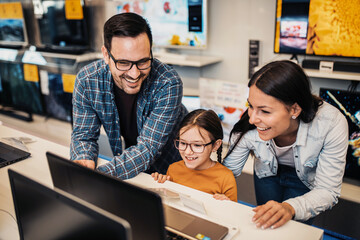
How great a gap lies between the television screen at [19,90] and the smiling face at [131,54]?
2.69m

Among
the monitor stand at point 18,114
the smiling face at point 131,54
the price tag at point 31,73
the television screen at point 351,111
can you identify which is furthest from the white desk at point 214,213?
the monitor stand at point 18,114

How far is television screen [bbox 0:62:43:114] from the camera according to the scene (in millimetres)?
3754

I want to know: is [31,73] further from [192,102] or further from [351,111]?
[351,111]

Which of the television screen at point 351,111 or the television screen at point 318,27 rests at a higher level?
the television screen at point 318,27

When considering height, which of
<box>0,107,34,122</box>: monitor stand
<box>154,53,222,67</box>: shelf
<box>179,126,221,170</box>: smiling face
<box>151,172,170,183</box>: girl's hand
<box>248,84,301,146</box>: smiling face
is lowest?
<box>0,107,34,122</box>: monitor stand

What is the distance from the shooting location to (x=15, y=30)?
3846mm

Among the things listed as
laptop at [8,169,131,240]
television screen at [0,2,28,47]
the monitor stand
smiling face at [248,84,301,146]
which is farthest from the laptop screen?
television screen at [0,2,28,47]

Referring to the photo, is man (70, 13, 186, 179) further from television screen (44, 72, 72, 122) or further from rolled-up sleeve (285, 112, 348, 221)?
television screen (44, 72, 72, 122)

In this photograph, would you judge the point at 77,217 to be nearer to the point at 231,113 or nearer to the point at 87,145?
the point at 87,145

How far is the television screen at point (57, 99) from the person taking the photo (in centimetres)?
353

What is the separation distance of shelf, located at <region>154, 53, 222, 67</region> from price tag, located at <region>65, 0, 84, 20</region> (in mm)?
1043

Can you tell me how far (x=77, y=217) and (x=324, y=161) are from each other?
981 mm

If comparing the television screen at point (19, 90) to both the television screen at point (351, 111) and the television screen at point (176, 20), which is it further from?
the television screen at point (351, 111)

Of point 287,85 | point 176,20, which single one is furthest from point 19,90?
point 287,85
